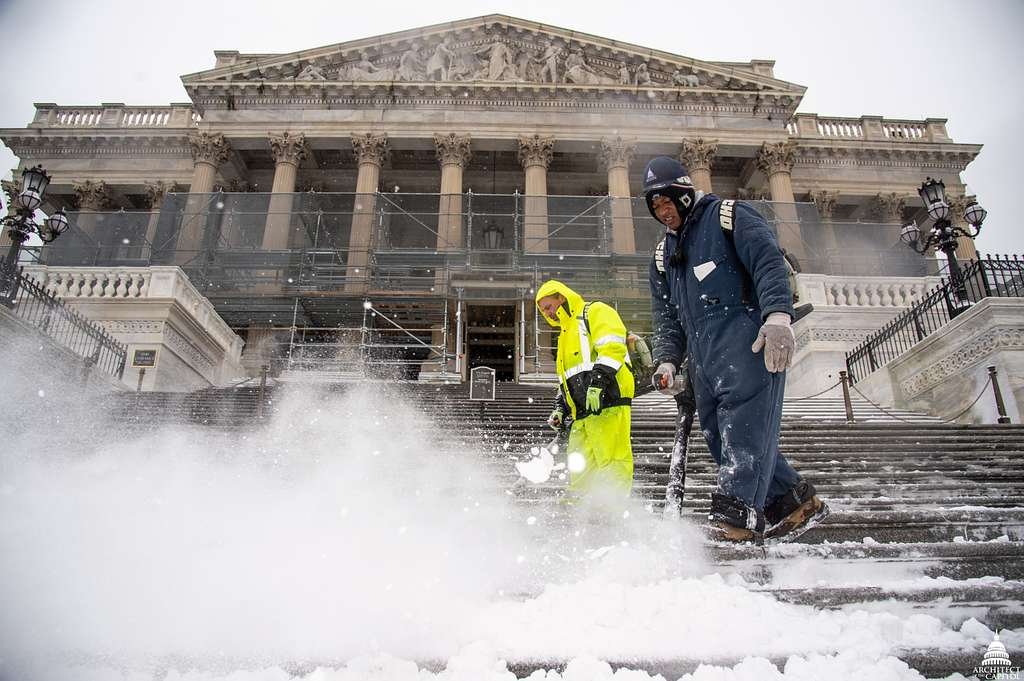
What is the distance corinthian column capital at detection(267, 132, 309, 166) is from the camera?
25.1 meters

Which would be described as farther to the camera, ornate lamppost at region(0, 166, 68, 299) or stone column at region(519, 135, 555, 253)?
stone column at region(519, 135, 555, 253)

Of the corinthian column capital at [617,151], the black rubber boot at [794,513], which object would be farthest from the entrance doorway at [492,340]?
the black rubber boot at [794,513]

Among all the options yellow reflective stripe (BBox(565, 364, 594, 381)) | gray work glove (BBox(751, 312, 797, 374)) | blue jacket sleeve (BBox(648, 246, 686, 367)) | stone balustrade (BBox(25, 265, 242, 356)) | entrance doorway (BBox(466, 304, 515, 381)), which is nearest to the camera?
gray work glove (BBox(751, 312, 797, 374))

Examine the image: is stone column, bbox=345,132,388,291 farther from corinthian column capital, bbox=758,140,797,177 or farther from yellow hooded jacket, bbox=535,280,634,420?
yellow hooded jacket, bbox=535,280,634,420

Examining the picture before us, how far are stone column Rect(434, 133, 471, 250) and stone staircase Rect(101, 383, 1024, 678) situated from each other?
12.1 meters

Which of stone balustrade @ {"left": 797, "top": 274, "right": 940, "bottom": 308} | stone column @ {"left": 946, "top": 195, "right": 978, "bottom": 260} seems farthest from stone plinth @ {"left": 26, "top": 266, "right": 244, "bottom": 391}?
stone column @ {"left": 946, "top": 195, "right": 978, "bottom": 260}

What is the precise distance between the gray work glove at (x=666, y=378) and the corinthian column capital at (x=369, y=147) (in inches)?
940

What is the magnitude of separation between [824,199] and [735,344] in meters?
29.1

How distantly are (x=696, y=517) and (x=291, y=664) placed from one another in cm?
251

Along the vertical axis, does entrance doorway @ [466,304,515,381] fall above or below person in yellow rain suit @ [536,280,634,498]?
above

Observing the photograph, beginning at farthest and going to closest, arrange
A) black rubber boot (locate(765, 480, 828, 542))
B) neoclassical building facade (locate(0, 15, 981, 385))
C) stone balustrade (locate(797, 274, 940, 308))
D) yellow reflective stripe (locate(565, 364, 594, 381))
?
1. neoclassical building facade (locate(0, 15, 981, 385))
2. stone balustrade (locate(797, 274, 940, 308))
3. yellow reflective stripe (locate(565, 364, 594, 381))
4. black rubber boot (locate(765, 480, 828, 542))

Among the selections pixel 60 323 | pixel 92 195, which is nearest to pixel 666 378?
pixel 60 323

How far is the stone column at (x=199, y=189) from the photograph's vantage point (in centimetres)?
2148

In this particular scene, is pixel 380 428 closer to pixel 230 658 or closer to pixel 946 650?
pixel 230 658
